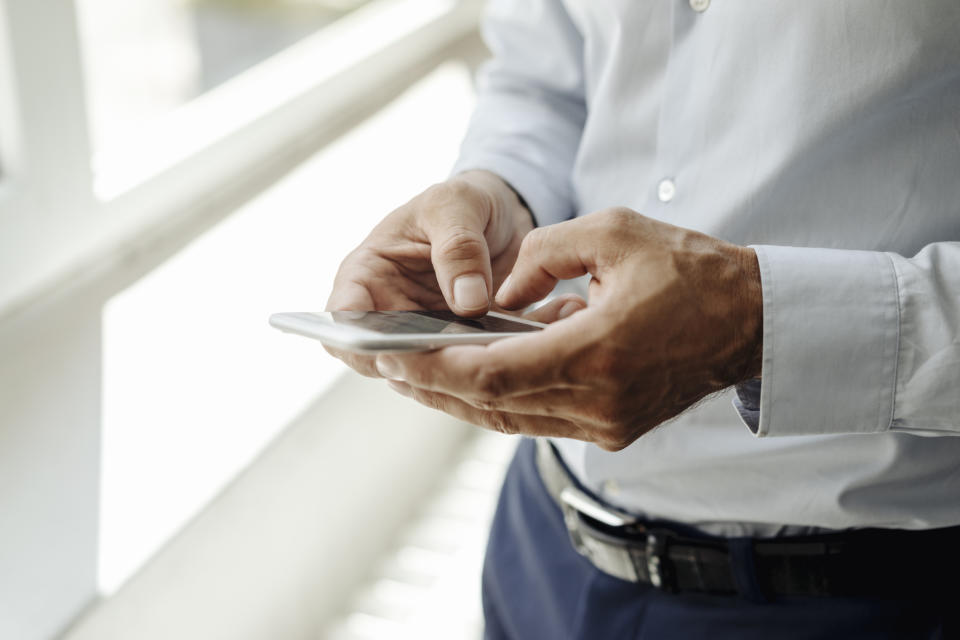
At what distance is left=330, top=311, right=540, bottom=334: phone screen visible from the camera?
1.88ft

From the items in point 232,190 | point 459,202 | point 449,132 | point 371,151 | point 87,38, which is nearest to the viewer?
point 459,202

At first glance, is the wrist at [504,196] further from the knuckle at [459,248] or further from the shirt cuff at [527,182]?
the knuckle at [459,248]

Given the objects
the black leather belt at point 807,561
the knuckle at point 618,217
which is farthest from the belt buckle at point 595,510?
the knuckle at point 618,217

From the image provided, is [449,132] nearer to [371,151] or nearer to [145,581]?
[371,151]

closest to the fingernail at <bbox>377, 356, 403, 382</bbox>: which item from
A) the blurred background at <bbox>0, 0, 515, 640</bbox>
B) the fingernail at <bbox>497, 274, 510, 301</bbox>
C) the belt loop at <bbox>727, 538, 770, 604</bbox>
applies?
the fingernail at <bbox>497, 274, 510, 301</bbox>

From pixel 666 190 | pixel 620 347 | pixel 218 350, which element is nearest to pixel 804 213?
pixel 666 190

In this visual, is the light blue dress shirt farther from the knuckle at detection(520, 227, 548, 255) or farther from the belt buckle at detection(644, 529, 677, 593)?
the knuckle at detection(520, 227, 548, 255)

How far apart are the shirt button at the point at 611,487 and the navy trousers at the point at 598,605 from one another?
3.1 inches

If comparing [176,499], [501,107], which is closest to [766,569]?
[501,107]

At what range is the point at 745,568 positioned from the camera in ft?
2.31

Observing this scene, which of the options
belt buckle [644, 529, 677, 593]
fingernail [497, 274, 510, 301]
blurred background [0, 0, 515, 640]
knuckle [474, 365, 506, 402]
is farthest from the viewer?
blurred background [0, 0, 515, 640]

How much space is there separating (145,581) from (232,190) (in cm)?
72

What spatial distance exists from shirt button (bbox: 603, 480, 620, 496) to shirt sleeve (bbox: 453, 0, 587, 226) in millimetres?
236

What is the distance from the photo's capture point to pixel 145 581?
1.02 metres
